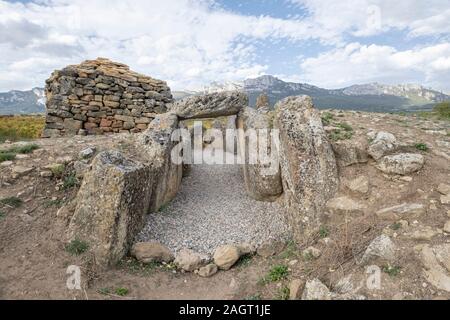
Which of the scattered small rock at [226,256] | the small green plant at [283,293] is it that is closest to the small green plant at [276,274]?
the small green plant at [283,293]

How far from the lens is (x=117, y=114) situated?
45.0 feet

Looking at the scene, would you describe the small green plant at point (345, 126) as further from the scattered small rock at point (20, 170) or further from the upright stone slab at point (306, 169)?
the scattered small rock at point (20, 170)

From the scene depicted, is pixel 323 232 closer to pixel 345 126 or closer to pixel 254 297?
pixel 254 297

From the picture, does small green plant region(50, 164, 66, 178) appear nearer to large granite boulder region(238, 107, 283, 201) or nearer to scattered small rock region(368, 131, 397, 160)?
large granite boulder region(238, 107, 283, 201)

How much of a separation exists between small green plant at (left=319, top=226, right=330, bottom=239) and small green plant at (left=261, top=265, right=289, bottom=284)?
1.12 metres

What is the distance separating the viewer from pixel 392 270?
5.45m

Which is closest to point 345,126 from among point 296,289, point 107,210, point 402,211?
point 402,211

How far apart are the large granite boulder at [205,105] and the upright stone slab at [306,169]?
8.71ft

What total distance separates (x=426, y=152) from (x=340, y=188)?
248 centimetres

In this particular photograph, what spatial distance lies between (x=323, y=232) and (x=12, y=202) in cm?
738

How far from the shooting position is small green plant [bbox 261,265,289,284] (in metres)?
6.38

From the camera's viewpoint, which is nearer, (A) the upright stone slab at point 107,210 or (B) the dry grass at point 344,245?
(B) the dry grass at point 344,245

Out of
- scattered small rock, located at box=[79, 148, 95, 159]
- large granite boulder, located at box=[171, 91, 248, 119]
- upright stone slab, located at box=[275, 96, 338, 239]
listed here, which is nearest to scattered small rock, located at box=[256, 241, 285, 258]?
upright stone slab, located at box=[275, 96, 338, 239]

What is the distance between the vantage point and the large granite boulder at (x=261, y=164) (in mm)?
9562
